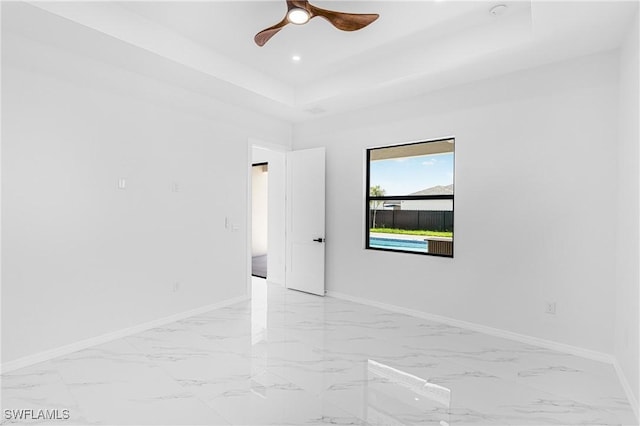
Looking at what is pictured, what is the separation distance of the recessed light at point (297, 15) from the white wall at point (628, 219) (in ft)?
7.24

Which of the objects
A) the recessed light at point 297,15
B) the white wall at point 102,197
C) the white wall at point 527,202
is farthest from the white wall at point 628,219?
the white wall at point 102,197

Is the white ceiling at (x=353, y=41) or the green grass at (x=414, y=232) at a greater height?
the white ceiling at (x=353, y=41)

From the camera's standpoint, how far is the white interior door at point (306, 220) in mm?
4921

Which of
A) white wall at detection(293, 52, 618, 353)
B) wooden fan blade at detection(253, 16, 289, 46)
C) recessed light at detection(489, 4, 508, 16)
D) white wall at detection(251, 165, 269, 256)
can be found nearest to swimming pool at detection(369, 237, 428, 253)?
white wall at detection(293, 52, 618, 353)

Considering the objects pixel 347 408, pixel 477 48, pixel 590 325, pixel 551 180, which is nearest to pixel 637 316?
pixel 590 325

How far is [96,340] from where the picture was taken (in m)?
3.22

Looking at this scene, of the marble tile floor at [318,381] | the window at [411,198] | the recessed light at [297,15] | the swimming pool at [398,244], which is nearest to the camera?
the marble tile floor at [318,381]

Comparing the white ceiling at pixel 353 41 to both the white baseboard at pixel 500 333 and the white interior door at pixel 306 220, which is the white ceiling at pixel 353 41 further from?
the white baseboard at pixel 500 333

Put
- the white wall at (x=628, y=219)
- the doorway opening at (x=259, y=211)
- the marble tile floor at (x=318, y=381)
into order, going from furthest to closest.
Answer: the doorway opening at (x=259, y=211), the white wall at (x=628, y=219), the marble tile floor at (x=318, y=381)

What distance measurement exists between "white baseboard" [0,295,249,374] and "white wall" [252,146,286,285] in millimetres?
1427

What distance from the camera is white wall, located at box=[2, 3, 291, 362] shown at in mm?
2752

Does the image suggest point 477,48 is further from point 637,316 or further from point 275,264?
point 275,264

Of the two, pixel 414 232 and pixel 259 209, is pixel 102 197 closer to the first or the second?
→ pixel 414 232

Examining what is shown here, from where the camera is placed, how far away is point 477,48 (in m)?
3.09
